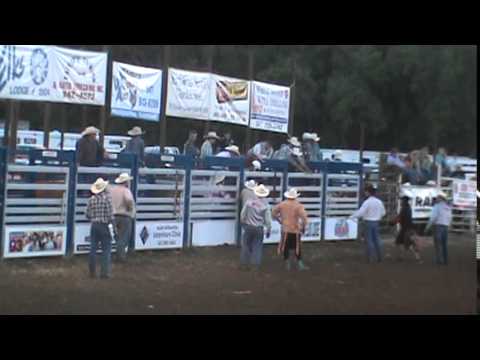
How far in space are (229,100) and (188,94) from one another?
118 cm

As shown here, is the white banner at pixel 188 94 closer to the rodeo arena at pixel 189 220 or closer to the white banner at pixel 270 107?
the rodeo arena at pixel 189 220

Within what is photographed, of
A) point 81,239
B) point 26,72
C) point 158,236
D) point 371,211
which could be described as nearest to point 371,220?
point 371,211

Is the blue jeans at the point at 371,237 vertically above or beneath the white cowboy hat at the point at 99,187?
beneath

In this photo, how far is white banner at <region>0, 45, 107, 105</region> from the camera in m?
13.9

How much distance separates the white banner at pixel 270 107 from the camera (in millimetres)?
18578

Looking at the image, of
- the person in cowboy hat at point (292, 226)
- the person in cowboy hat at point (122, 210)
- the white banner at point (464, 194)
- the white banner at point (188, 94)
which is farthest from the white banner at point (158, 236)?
the white banner at point (464, 194)

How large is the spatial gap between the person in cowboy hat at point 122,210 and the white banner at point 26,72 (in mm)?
2599

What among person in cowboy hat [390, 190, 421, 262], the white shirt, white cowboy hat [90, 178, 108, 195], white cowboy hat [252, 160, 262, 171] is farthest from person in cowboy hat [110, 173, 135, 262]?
A: person in cowboy hat [390, 190, 421, 262]

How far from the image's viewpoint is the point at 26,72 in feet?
46.4
